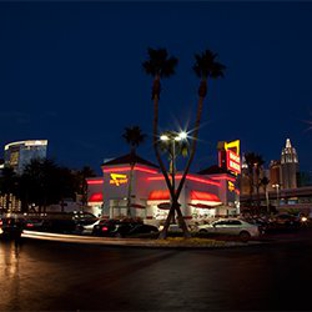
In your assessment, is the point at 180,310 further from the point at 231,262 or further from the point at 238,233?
the point at 238,233

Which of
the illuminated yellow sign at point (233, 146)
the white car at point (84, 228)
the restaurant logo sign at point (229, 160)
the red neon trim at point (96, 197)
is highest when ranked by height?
the illuminated yellow sign at point (233, 146)

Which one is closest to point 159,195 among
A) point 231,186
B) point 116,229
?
point 231,186

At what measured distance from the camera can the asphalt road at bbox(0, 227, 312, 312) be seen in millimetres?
7977

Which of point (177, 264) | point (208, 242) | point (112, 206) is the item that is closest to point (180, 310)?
point (177, 264)

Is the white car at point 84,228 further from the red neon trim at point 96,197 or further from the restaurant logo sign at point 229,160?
the restaurant logo sign at point 229,160

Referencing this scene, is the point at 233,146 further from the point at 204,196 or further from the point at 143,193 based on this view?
the point at 143,193

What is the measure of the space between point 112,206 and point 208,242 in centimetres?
3261

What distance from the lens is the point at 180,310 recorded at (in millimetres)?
7570

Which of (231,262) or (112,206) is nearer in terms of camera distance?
(231,262)

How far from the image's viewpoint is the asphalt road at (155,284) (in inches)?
314

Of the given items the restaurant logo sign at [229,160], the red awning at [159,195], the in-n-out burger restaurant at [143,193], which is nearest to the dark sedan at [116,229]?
the in-n-out burger restaurant at [143,193]

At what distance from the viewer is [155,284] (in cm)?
1021

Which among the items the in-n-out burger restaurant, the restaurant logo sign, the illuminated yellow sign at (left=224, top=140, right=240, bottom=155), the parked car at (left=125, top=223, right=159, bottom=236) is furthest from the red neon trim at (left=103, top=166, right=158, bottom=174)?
the illuminated yellow sign at (left=224, top=140, right=240, bottom=155)

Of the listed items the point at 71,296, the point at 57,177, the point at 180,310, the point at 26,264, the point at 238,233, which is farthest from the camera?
Result: the point at 57,177
